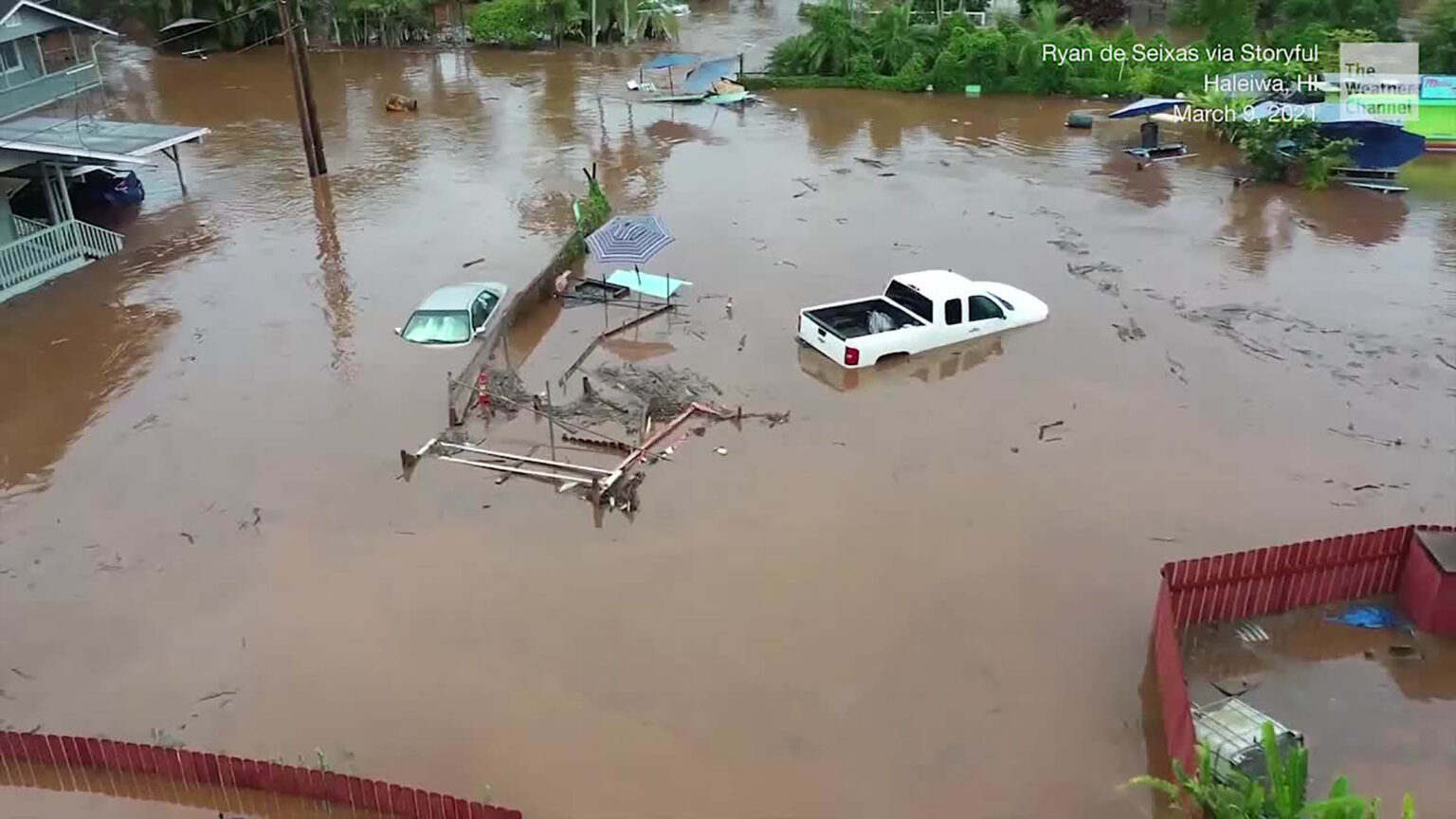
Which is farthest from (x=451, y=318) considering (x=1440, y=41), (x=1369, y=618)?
(x=1440, y=41)

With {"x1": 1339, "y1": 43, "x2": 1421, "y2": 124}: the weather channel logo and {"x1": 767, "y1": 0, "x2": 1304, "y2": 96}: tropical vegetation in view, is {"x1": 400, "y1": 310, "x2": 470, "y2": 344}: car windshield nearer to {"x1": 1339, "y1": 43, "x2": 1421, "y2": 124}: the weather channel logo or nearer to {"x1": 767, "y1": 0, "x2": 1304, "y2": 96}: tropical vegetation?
{"x1": 1339, "y1": 43, "x2": 1421, "y2": 124}: the weather channel logo

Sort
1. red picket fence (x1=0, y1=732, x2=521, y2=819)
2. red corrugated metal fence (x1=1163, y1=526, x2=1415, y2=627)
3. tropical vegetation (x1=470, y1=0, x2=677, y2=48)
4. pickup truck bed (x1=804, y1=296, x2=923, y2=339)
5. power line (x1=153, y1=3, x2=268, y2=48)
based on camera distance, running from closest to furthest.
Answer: red picket fence (x1=0, y1=732, x2=521, y2=819) < red corrugated metal fence (x1=1163, y1=526, x2=1415, y2=627) < pickup truck bed (x1=804, y1=296, x2=923, y2=339) < tropical vegetation (x1=470, y1=0, x2=677, y2=48) < power line (x1=153, y1=3, x2=268, y2=48)

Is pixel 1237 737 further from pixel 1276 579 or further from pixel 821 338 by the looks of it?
pixel 821 338

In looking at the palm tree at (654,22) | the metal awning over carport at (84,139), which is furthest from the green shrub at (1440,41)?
the metal awning over carport at (84,139)

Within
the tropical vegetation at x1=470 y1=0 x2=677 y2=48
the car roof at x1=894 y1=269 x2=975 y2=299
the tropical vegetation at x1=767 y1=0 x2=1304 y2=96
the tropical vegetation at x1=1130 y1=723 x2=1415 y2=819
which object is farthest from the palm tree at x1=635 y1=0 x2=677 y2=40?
the tropical vegetation at x1=1130 y1=723 x2=1415 y2=819

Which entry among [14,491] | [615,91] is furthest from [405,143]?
[14,491]

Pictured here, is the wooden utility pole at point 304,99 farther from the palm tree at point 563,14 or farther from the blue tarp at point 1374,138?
the blue tarp at point 1374,138

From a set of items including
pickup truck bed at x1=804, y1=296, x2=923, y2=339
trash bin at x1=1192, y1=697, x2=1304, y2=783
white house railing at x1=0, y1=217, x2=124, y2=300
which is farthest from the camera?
white house railing at x1=0, y1=217, x2=124, y2=300
